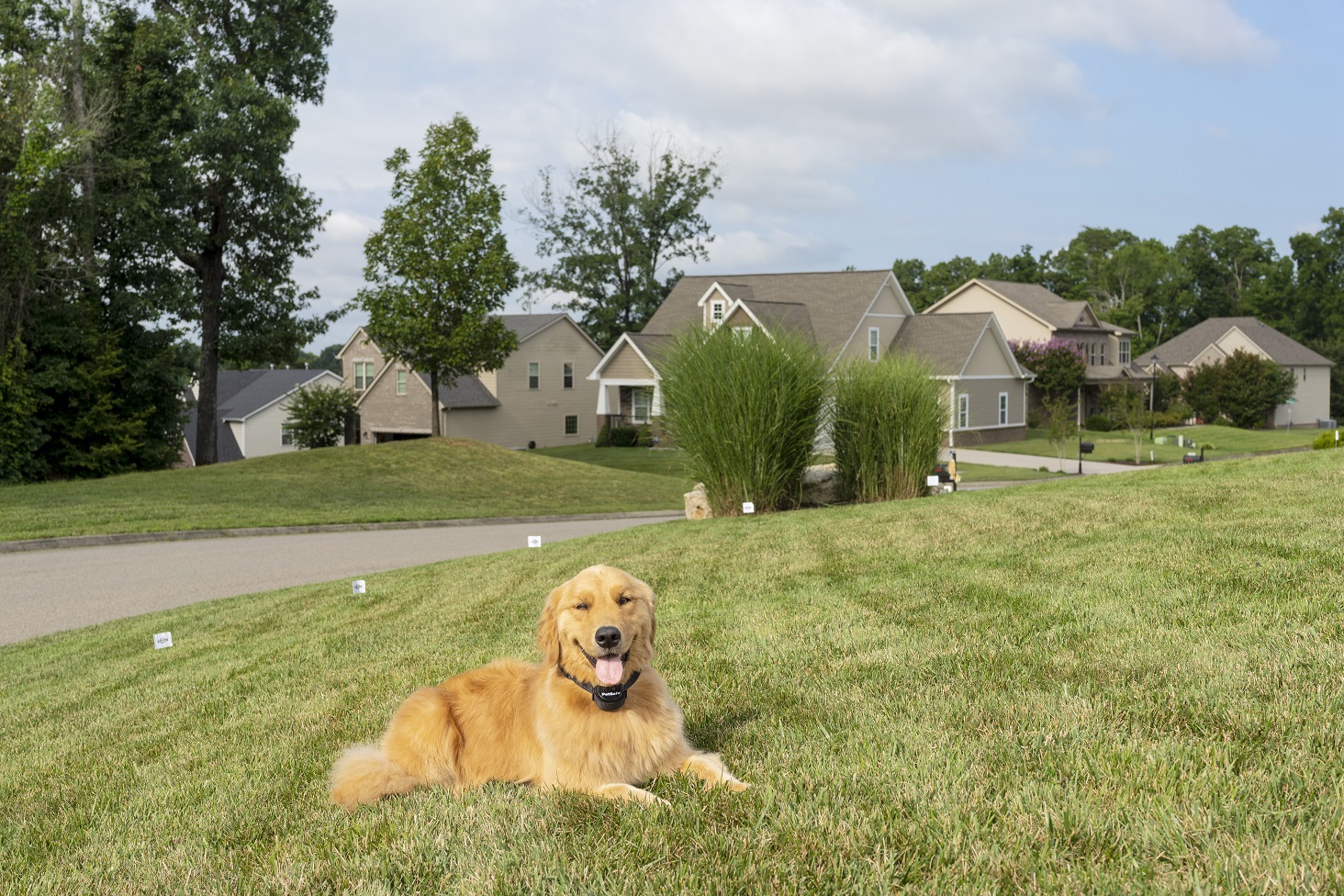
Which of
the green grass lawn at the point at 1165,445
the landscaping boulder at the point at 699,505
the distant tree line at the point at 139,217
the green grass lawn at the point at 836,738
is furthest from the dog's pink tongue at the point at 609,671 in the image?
the green grass lawn at the point at 1165,445

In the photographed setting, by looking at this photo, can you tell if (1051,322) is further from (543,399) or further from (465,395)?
(465,395)

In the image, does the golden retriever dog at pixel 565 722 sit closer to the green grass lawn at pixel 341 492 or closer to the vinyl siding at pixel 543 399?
the green grass lawn at pixel 341 492

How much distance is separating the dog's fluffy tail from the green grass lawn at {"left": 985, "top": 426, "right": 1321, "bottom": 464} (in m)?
45.0

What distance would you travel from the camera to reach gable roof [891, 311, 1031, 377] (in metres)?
56.3

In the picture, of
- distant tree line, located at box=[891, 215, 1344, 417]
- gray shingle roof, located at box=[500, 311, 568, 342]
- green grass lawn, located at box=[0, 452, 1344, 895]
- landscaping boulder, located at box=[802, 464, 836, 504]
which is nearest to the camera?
green grass lawn, located at box=[0, 452, 1344, 895]

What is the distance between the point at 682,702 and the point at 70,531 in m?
19.5

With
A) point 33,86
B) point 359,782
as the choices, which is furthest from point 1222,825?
point 33,86

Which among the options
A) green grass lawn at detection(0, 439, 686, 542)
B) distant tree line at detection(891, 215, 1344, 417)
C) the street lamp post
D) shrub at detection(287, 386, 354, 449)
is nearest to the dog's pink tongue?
green grass lawn at detection(0, 439, 686, 542)

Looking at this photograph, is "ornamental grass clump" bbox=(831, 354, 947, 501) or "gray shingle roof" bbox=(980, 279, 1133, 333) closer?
"ornamental grass clump" bbox=(831, 354, 947, 501)

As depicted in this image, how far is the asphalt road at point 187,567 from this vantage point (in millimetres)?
14039

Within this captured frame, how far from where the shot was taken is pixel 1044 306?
230 feet

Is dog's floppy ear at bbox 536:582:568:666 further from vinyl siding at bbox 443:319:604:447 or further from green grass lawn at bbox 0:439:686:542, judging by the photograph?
vinyl siding at bbox 443:319:604:447

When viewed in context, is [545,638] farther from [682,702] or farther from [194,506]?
[194,506]

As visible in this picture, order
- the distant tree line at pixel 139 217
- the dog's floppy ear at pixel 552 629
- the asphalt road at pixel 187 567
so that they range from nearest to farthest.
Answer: the dog's floppy ear at pixel 552 629, the asphalt road at pixel 187 567, the distant tree line at pixel 139 217
